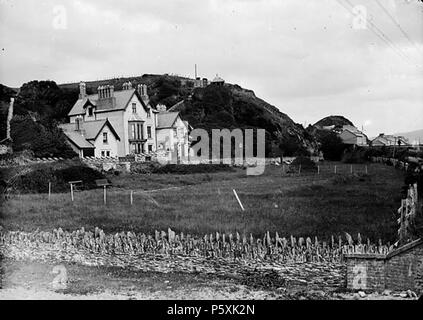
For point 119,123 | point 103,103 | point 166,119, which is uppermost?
point 103,103

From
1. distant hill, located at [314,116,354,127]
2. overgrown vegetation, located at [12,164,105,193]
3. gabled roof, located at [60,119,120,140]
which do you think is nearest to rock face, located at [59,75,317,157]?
distant hill, located at [314,116,354,127]

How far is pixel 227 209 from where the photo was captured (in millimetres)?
15180

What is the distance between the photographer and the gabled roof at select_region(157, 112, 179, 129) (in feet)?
115

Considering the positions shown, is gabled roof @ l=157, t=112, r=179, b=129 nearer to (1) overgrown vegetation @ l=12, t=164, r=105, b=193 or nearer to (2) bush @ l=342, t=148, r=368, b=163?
(1) overgrown vegetation @ l=12, t=164, r=105, b=193

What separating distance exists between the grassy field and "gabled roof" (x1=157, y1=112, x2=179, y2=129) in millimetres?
14439

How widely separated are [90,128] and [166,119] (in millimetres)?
7001

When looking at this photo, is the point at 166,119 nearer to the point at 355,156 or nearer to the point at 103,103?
the point at 103,103

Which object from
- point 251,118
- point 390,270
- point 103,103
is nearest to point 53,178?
point 251,118

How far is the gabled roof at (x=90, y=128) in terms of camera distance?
3086cm

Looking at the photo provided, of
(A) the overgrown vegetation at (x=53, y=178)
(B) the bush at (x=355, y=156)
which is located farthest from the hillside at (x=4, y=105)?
(B) the bush at (x=355, y=156)

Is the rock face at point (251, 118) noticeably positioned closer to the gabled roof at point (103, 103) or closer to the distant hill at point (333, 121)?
the distant hill at point (333, 121)
